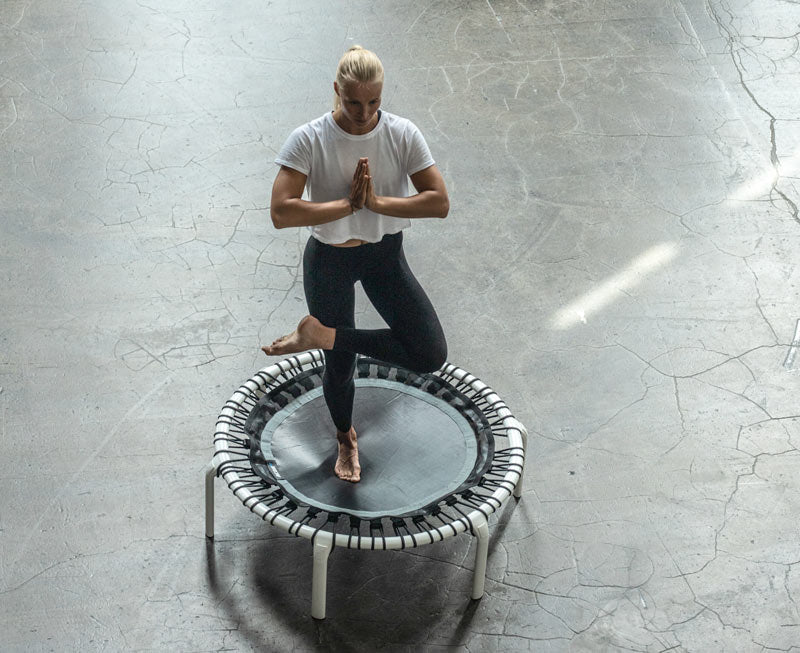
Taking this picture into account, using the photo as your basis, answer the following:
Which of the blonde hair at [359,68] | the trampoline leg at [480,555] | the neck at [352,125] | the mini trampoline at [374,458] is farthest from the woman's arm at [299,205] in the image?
the trampoline leg at [480,555]

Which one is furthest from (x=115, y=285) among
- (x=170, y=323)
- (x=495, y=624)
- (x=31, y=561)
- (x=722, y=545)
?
(x=722, y=545)

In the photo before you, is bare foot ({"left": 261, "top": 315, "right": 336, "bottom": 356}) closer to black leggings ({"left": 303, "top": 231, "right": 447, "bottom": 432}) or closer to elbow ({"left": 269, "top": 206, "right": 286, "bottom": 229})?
black leggings ({"left": 303, "top": 231, "right": 447, "bottom": 432})

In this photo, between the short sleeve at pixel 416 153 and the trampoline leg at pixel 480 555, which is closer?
the short sleeve at pixel 416 153

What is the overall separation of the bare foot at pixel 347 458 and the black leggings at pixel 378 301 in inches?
14.3

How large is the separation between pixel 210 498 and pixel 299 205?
102 centimetres

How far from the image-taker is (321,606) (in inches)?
122

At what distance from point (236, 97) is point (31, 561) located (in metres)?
3.05

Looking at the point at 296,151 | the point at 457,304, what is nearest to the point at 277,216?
the point at 296,151

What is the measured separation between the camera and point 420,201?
2.91 meters

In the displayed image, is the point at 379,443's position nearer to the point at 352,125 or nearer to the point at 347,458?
the point at 347,458

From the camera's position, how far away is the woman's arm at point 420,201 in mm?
2867

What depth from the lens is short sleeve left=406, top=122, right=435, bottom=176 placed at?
2.89 metres

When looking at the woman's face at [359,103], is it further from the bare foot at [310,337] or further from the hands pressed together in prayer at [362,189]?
the bare foot at [310,337]

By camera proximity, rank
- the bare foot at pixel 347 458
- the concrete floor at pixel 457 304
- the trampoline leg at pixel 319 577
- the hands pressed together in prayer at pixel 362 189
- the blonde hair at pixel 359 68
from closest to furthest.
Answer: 1. the blonde hair at pixel 359 68
2. the hands pressed together in prayer at pixel 362 189
3. the trampoline leg at pixel 319 577
4. the concrete floor at pixel 457 304
5. the bare foot at pixel 347 458
